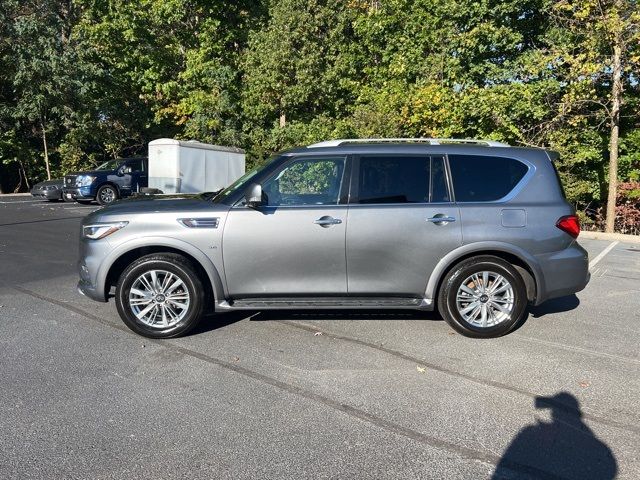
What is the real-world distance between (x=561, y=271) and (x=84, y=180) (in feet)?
57.1

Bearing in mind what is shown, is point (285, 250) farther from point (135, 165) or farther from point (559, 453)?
point (135, 165)

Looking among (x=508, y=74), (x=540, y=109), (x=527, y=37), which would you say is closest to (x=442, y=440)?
(x=540, y=109)

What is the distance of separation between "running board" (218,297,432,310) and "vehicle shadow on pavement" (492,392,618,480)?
182cm

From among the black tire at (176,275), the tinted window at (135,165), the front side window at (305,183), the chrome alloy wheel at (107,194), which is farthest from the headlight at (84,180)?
the front side window at (305,183)

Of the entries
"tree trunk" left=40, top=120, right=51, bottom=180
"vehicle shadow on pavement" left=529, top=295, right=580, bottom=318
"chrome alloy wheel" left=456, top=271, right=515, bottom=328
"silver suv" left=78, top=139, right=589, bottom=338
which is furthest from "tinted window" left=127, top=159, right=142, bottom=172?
"chrome alloy wheel" left=456, top=271, right=515, bottom=328

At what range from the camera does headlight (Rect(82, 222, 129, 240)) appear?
16.7ft

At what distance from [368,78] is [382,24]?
1.97 metres

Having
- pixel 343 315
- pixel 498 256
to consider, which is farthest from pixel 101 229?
pixel 498 256

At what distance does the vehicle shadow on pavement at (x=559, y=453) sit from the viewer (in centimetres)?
302

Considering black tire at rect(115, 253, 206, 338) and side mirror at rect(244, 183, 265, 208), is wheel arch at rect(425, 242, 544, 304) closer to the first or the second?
side mirror at rect(244, 183, 265, 208)

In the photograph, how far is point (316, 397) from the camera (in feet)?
12.8

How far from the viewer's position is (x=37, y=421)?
11.5 ft

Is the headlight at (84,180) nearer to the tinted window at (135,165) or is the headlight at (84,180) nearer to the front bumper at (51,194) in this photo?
the tinted window at (135,165)

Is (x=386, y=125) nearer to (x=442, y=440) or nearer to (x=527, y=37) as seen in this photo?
(x=527, y=37)
